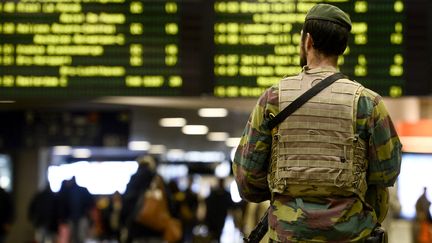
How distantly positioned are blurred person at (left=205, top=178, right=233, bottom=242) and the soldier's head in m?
14.1

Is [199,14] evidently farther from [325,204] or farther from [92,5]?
[325,204]

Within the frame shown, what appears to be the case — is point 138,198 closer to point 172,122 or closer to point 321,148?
point 321,148

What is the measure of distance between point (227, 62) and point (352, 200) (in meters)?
5.14

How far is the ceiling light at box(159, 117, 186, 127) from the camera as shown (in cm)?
2488

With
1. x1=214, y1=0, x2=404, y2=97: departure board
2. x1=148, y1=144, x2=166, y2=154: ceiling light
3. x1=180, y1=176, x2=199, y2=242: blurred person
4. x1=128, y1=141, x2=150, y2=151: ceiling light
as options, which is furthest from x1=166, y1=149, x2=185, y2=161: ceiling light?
x1=214, y1=0, x2=404, y2=97: departure board

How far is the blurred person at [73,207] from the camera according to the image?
1738cm

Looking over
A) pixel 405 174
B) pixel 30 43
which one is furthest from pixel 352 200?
pixel 405 174

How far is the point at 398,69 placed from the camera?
8.21 meters

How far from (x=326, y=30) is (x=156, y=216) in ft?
27.0

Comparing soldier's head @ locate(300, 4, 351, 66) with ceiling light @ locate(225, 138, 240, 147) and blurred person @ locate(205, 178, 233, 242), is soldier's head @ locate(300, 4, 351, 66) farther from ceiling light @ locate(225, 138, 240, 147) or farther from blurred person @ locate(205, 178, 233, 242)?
ceiling light @ locate(225, 138, 240, 147)

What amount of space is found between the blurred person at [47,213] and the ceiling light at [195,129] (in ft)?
32.7

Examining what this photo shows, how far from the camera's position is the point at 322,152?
3.19 meters

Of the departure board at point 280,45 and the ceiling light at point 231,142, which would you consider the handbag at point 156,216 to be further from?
the ceiling light at point 231,142

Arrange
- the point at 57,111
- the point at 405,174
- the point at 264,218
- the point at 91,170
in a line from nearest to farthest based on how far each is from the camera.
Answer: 1. the point at 264,218
2. the point at 405,174
3. the point at 57,111
4. the point at 91,170
